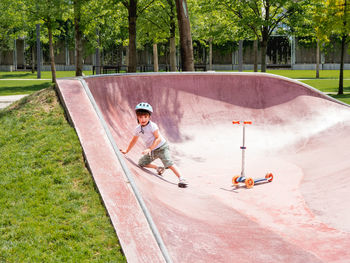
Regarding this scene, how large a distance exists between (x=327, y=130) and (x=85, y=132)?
6695 mm

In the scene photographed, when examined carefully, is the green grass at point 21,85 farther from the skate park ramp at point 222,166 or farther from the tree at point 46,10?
the skate park ramp at point 222,166

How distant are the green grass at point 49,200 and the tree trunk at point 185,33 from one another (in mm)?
10246

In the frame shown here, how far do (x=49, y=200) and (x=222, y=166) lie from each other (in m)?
4.58

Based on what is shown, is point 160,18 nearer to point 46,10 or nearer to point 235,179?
point 46,10

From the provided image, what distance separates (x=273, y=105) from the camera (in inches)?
482

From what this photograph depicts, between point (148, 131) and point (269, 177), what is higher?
point (148, 131)

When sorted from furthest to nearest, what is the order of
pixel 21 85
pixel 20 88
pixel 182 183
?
pixel 21 85, pixel 20 88, pixel 182 183

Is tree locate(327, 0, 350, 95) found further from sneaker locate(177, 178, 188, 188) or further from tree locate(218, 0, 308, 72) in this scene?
sneaker locate(177, 178, 188, 188)

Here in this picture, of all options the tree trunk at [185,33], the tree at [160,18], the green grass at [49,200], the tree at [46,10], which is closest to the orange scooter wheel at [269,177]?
the green grass at [49,200]

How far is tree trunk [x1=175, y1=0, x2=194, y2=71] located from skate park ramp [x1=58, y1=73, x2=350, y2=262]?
5021mm

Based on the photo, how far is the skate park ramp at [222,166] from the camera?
16.3 ft

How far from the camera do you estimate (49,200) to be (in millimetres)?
5285

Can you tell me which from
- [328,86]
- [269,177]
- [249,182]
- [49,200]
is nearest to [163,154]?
[249,182]

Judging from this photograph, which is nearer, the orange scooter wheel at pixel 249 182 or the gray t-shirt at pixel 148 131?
the gray t-shirt at pixel 148 131
